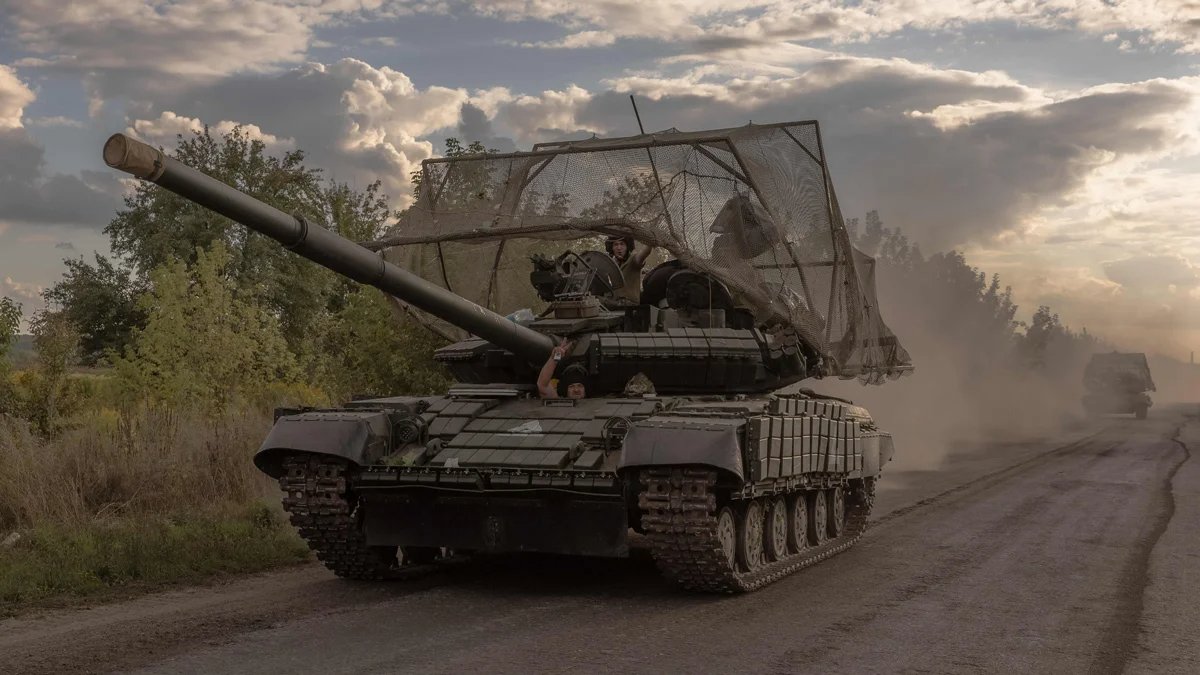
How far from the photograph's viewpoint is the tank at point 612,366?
980 centimetres

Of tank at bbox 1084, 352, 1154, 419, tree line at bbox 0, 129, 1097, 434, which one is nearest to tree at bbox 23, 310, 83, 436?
tree line at bbox 0, 129, 1097, 434

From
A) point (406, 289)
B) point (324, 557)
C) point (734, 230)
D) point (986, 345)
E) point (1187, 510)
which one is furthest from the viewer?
point (986, 345)

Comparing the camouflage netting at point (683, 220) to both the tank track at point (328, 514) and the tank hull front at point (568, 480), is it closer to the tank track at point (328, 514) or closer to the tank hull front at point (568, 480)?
the tank hull front at point (568, 480)

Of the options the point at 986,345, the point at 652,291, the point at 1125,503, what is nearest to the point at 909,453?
the point at 1125,503

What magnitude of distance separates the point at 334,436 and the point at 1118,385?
5170 centimetres

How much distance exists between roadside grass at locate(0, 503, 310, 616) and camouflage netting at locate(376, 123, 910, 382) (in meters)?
3.18

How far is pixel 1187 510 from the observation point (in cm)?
1798

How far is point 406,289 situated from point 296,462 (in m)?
1.81

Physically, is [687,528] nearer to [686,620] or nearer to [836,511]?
[686,620]

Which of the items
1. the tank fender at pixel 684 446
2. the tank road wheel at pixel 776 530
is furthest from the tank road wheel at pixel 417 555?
the tank road wheel at pixel 776 530

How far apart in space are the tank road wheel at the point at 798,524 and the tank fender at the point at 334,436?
13.2 ft

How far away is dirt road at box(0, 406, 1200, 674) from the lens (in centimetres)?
778

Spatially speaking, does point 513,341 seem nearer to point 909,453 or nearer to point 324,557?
point 324,557

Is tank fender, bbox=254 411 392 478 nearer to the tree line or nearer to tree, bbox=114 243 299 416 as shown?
the tree line
